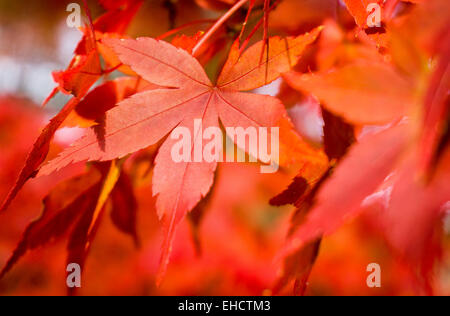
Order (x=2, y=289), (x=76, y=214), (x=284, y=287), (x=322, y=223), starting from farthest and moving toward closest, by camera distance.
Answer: (x=2, y=289) < (x=76, y=214) < (x=284, y=287) < (x=322, y=223)

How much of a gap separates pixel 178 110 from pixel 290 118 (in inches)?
4.5

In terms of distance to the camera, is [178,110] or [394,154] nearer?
[394,154]

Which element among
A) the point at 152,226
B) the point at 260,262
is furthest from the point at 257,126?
the point at 152,226

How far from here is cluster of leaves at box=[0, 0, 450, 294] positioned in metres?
0.28

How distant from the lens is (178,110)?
41cm

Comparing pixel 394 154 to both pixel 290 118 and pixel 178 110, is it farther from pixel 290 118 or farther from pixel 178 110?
pixel 178 110

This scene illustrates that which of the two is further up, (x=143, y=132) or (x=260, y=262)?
(x=143, y=132)

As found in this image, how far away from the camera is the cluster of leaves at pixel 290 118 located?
0.92 ft

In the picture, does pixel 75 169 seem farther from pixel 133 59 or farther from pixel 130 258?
pixel 133 59

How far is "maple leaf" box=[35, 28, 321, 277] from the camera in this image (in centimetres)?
37

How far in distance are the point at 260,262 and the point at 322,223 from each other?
79cm

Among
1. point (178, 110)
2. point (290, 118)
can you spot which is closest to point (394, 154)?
point (290, 118)

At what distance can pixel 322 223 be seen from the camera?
281 mm

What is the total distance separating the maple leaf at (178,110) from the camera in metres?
0.37
